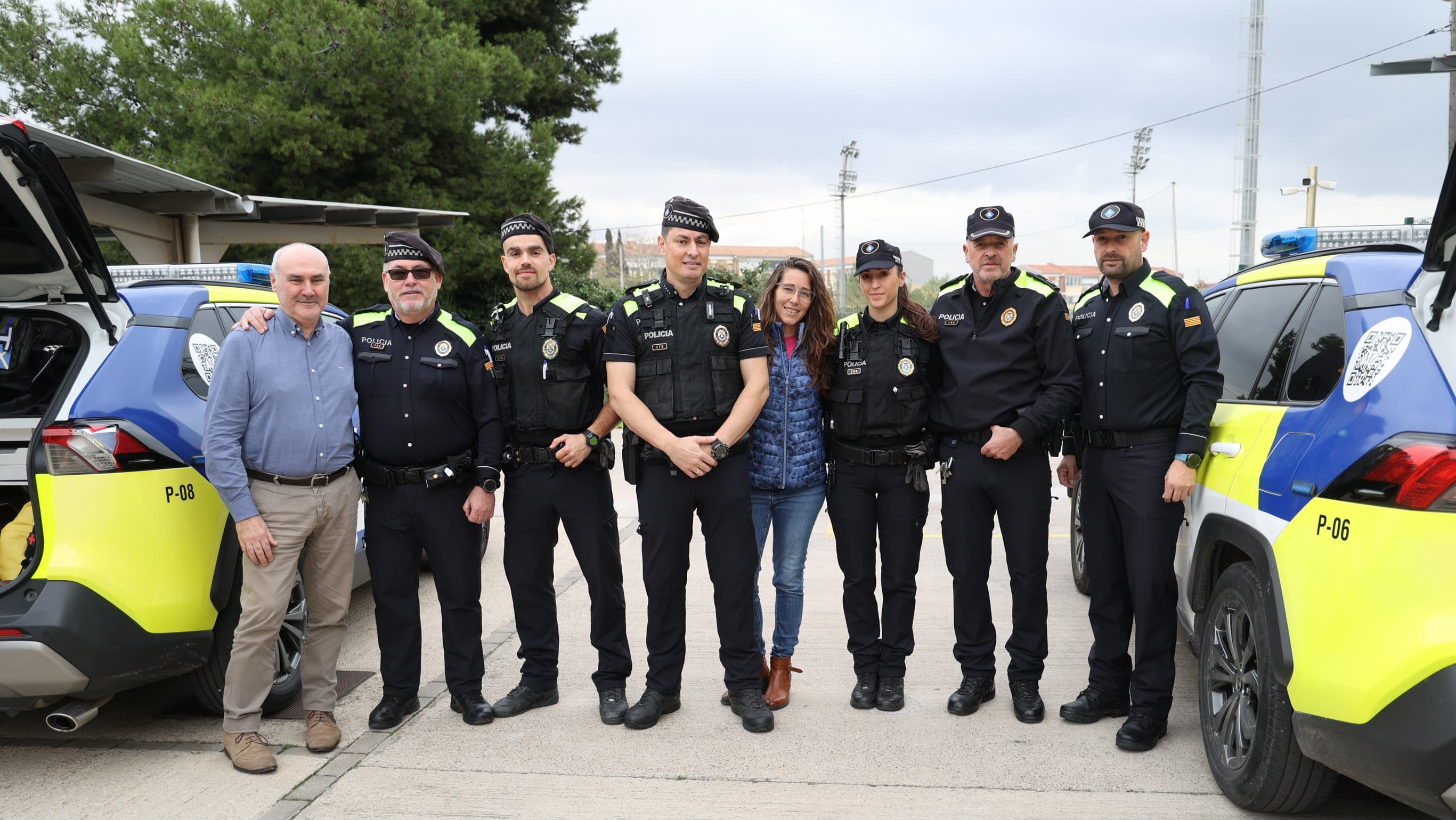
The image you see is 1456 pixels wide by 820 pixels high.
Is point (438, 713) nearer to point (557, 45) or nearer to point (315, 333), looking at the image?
point (315, 333)

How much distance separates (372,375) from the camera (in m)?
3.89

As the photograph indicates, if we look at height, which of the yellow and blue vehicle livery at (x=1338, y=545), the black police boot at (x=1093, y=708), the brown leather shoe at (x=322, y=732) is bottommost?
the black police boot at (x=1093, y=708)

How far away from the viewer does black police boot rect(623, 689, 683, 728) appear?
3.89m

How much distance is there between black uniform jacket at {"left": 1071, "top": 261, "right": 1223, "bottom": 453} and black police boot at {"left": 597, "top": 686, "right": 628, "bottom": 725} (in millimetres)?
2128

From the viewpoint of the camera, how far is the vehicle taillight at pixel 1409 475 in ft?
7.47

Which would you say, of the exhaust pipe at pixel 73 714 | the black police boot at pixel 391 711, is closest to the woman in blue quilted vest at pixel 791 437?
the black police boot at pixel 391 711

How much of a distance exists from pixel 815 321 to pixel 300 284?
6.47 feet

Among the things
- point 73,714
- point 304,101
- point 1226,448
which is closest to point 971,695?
point 1226,448

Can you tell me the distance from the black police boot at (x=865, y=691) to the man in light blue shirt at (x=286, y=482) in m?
2.03

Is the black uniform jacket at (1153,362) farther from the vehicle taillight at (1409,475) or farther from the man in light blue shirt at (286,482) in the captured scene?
the man in light blue shirt at (286,482)

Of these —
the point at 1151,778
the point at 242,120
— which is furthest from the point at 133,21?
the point at 1151,778

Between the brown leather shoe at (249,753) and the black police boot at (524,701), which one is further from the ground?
the brown leather shoe at (249,753)

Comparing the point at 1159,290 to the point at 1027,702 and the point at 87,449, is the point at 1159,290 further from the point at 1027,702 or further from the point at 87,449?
the point at 87,449

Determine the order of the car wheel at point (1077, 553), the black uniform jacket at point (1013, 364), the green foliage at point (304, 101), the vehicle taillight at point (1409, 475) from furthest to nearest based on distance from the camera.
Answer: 1. the green foliage at point (304, 101)
2. the car wheel at point (1077, 553)
3. the black uniform jacket at point (1013, 364)
4. the vehicle taillight at point (1409, 475)
